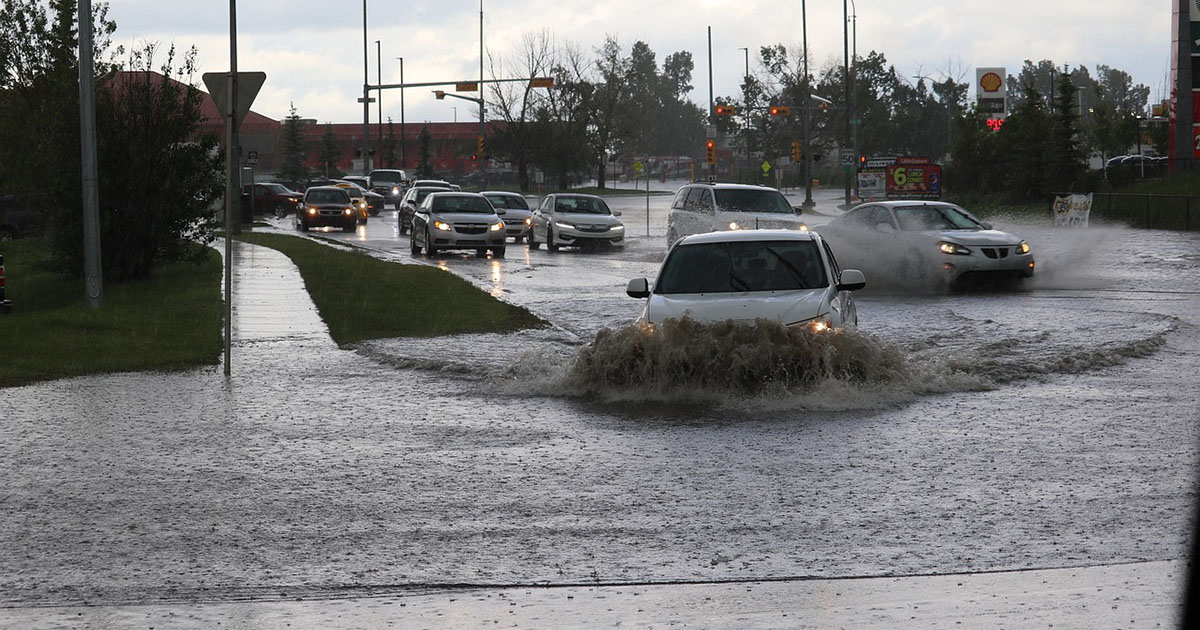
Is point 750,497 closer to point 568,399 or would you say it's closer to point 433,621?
point 433,621

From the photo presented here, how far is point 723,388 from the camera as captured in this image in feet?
41.7

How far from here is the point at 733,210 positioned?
102 ft

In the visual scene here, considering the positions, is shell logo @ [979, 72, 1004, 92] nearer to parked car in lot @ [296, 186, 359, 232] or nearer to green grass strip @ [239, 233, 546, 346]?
parked car in lot @ [296, 186, 359, 232]

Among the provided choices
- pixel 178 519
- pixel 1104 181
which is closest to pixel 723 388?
pixel 178 519

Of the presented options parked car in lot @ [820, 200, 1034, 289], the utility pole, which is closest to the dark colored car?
the utility pole

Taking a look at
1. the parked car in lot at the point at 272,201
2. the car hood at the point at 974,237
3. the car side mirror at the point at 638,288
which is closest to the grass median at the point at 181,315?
the car side mirror at the point at 638,288

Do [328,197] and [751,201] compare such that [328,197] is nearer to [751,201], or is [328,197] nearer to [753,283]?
[751,201]

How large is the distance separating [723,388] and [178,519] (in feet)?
18.1

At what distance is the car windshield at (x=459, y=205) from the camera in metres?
38.2

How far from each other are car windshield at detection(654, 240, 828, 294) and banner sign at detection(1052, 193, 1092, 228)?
2952cm

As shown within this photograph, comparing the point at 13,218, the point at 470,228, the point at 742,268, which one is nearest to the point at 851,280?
the point at 742,268

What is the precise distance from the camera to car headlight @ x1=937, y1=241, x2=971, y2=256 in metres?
24.2

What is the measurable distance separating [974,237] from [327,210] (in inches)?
1273

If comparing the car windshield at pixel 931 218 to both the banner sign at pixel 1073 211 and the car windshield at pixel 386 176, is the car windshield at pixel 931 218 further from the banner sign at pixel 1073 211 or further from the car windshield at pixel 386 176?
the car windshield at pixel 386 176
